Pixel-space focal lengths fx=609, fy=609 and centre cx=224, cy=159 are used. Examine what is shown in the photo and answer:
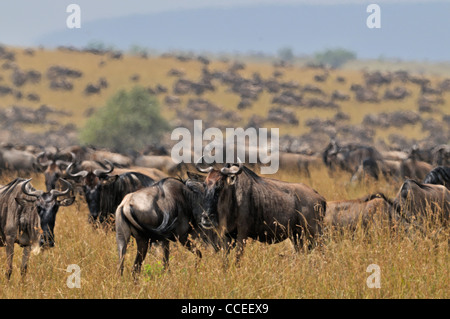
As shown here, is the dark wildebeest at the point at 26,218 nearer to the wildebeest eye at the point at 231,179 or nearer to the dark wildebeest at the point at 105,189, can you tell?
the dark wildebeest at the point at 105,189

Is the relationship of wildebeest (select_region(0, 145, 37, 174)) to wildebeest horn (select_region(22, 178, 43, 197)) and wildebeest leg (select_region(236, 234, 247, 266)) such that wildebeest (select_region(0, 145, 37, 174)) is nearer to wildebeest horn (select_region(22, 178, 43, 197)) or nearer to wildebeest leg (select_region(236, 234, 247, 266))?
wildebeest horn (select_region(22, 178, 43, 197))

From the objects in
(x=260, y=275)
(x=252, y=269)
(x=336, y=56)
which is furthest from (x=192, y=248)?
(x=336, y=56)

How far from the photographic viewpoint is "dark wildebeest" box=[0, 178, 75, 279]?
752 cm

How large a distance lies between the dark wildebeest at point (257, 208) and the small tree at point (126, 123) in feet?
130

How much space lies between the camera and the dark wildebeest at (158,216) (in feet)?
24.1

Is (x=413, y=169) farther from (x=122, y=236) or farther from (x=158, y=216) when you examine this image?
(x=122, y=236)

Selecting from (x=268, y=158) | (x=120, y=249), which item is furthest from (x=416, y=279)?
(x=268, y=158)

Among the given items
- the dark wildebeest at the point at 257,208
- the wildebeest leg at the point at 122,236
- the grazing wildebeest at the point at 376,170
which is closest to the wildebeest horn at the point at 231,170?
the dark wildebeest at the point at 257,208

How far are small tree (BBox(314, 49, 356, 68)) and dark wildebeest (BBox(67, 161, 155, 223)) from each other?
532ft

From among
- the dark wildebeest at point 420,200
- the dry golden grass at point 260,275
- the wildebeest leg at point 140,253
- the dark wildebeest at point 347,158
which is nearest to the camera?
the dry golden grass at point 260,275

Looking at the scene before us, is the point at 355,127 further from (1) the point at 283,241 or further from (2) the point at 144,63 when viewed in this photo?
(1) the point at 283,241

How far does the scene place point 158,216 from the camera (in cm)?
748

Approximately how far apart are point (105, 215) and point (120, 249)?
9.78 ft

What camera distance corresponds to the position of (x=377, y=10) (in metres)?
11.0
